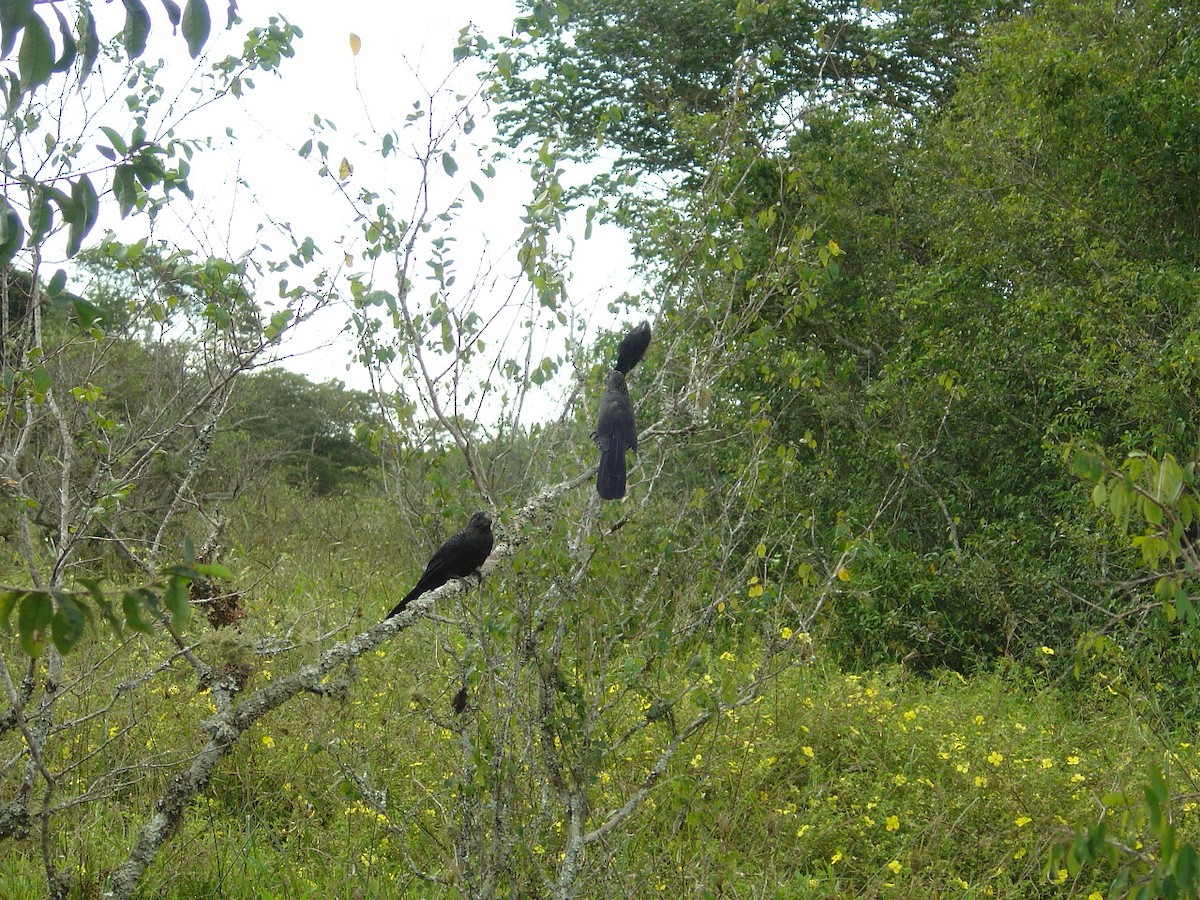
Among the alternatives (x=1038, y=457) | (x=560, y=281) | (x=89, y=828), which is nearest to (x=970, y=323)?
(x=1038, y=457)

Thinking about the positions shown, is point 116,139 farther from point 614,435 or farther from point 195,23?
point 614,435

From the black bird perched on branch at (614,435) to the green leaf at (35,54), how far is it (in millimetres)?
2279

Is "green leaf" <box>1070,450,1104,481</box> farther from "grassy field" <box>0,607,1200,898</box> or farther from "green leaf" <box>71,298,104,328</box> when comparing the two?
"grassy field" <box>0,607,1200,898</box>

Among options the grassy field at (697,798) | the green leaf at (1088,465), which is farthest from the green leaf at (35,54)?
the grassy field at (697,798)

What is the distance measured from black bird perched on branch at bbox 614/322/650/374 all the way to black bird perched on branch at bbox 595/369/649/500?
10cm

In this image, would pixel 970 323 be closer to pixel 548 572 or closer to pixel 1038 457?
pixel 1038 457

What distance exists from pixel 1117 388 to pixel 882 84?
7.60 meters

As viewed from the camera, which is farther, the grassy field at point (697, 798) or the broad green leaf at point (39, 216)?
the grassy field at point (697, 798)

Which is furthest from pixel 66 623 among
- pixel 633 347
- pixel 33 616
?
pixel 633 347

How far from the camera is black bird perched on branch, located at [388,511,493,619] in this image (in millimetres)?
3541

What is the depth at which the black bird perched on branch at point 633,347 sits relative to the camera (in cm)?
459

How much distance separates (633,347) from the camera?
15.2ft

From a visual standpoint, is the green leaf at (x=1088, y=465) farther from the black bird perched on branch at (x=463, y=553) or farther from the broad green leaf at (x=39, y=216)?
the black bird perched on branch at (x=463, y=553)

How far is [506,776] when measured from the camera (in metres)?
2.84
